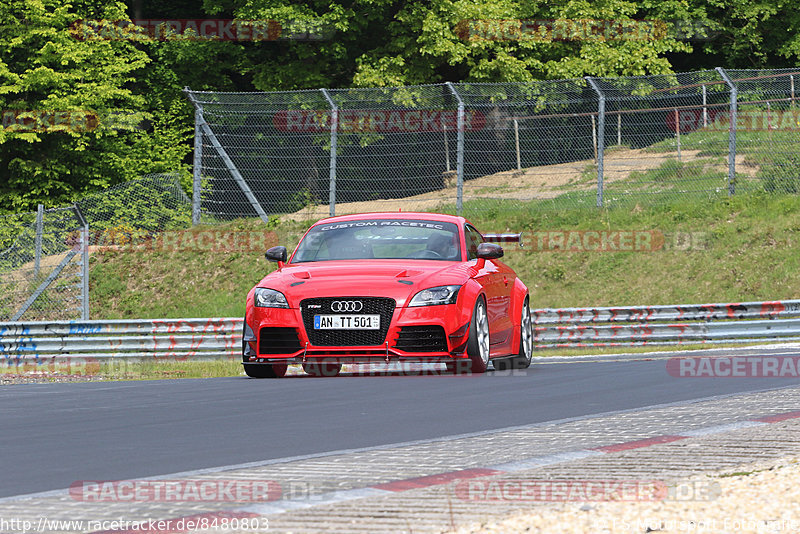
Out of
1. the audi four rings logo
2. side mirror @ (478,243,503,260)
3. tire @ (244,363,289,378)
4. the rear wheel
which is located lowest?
tire @ (244,363,289,378)

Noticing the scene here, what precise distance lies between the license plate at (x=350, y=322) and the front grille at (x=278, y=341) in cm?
29

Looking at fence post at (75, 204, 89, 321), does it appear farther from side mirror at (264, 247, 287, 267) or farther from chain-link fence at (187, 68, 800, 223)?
side mirror at (264, 247, 287, 267)

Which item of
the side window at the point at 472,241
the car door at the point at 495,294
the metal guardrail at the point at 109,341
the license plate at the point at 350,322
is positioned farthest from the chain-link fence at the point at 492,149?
the license plate at the point at 350,322

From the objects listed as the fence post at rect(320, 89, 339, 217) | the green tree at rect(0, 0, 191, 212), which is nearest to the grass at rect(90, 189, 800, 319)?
the fence post at rect(320, 89, 339, 217)

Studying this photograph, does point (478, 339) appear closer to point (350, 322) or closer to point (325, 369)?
point (350, 322)

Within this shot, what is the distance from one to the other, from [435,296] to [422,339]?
393 mm

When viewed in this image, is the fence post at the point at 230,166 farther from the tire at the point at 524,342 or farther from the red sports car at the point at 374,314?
the red sports car at the point at 374,314

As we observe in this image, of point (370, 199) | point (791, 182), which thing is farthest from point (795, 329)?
point (370, 199)

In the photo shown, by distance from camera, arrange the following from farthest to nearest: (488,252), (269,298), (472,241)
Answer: (472,241) → (488,252) → (269,298)

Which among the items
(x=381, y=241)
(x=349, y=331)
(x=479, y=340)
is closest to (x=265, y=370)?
(x=349, y=331)

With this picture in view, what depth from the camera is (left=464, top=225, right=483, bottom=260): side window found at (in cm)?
1314

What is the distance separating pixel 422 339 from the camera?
1159 centimetres

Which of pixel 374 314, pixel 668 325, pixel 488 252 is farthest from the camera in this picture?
pixel 668 325

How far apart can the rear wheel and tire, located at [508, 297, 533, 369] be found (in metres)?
1.56
